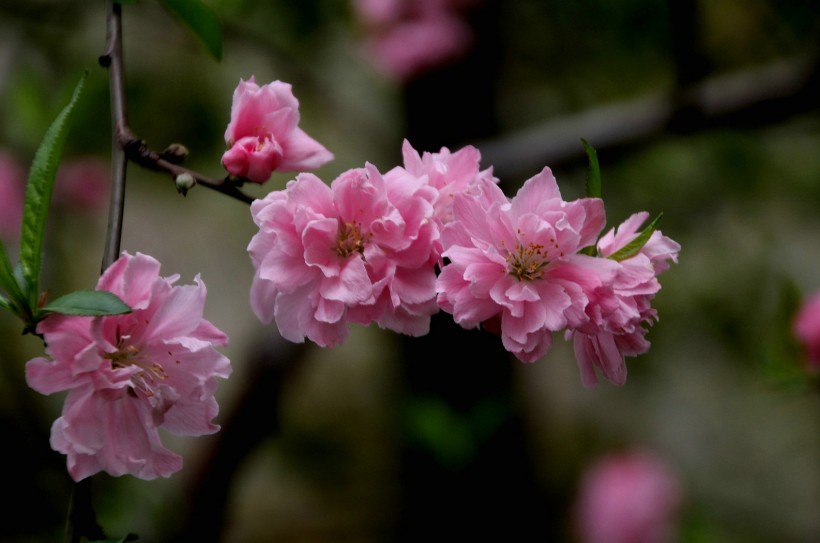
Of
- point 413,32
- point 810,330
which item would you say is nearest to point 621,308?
point 810,330

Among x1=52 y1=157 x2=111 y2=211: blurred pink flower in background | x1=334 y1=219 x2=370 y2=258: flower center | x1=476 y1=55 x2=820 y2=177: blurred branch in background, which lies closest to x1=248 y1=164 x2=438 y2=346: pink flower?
x1=334 y1=219 x2=370 y2=258: flower center

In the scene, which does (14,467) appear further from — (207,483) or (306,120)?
(306,120)

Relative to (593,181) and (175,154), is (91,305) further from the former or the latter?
(593,181)

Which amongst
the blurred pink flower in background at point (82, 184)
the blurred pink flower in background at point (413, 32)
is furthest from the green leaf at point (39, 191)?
the blurred pink flower in background at point (82, 184)

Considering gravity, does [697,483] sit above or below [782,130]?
below

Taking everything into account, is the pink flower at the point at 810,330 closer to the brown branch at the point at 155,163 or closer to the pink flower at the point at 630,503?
the pink flower at the point at 630,503

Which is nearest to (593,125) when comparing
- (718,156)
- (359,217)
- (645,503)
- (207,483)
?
(718,156)
